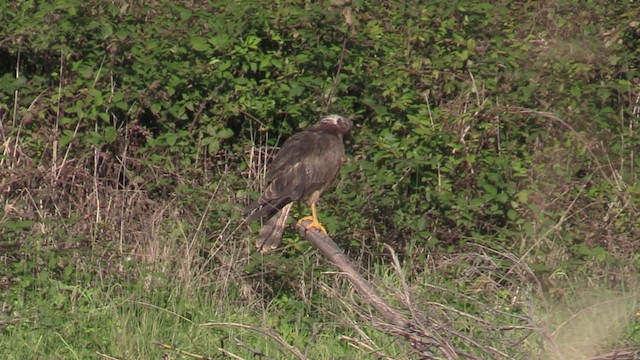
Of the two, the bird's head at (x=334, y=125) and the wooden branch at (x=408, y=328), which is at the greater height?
the wooden branch at (x=408, y=328)

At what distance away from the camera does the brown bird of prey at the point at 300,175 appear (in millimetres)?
6980

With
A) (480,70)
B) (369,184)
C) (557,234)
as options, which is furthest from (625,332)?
(480,70)

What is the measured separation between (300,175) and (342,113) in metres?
1.20

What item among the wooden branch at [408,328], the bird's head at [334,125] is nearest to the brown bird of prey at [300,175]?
the bird's head at [334,125]

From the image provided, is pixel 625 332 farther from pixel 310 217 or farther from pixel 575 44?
pixel 575 44

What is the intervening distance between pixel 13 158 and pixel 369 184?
7.77ft

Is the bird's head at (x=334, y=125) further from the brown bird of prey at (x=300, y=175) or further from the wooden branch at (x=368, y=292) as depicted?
the wooden branch at (x=368, y=292)

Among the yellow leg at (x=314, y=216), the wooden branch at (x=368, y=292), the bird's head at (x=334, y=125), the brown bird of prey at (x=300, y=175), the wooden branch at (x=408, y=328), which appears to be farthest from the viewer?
the bird's head at (x=334, y=125)

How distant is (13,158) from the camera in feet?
26.6

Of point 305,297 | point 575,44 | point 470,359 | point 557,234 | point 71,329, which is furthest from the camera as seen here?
point 575,44

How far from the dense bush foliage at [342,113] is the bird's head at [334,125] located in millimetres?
340

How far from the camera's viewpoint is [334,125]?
7598 mm

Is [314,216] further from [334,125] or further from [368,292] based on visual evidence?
[368,292]

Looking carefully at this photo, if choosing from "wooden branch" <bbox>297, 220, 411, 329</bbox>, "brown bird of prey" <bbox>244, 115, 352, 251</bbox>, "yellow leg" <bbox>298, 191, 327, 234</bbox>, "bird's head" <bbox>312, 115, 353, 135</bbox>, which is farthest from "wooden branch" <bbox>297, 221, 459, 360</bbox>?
"bird's head" <bbox>312, 115, 353, 135</bbox>
